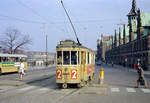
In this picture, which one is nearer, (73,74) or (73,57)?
(73,74)

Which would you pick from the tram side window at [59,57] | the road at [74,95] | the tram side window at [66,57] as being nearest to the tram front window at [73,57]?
the tram side window at [66,57]

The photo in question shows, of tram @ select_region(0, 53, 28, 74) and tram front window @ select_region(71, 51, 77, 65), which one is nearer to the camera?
tram front window @ select_region(71, 51, 77, 65)

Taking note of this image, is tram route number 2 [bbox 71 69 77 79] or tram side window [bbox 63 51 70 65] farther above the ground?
tram side window [bbox 63 51 70 65]

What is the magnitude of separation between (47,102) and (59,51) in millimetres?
5822

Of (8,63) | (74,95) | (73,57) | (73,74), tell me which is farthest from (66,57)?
(8,63)

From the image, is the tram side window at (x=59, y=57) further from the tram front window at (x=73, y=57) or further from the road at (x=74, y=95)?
the road at (x=74, y=95)

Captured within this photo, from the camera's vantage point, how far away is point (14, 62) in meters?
34.4

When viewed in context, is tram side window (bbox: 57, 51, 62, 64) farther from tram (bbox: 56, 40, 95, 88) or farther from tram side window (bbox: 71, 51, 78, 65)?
tram side window (bbox: 71, 51, 78, 65)

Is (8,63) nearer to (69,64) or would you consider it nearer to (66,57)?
(66,57)

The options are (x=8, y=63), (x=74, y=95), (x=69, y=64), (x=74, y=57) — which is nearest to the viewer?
(x=74, y=95)

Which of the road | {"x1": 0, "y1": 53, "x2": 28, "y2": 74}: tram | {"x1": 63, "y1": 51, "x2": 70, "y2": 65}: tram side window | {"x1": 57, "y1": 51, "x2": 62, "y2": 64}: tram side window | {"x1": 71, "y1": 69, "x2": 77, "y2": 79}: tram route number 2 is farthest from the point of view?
{"x1": 0, "y1": 53, "x2": 28, "y2": 74}: tram

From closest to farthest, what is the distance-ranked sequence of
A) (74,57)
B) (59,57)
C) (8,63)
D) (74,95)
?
(74,95)
(74,57)
(59,57)
(8,63)

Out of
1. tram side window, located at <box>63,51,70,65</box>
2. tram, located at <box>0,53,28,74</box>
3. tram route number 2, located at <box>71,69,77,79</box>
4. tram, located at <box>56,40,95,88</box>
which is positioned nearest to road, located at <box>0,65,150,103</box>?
tram, located at <box>56,40,95,88</box>

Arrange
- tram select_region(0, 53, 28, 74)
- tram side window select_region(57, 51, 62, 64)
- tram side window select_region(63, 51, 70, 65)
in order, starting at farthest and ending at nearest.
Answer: tram select_region(0, 53, 28, 74), tram side window select_region(57, 51, 62, 64), tram side window select_region(63, 51, 70, 65)
